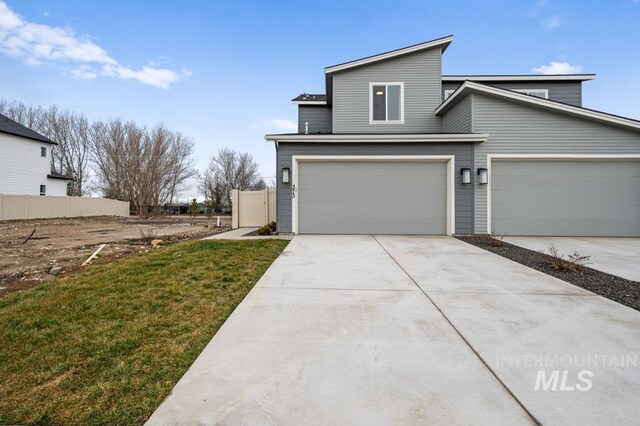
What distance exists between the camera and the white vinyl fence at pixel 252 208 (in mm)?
11562

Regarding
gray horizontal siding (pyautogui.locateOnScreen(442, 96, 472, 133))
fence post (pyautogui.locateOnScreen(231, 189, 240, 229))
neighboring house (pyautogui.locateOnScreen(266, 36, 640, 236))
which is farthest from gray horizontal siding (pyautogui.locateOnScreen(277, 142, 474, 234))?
fence post (pyautogui.locateOnScreen(231, 189, 240, 229))

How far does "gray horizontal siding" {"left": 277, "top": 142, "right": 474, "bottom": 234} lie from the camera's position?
27.0ft

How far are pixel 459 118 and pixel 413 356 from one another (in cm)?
926

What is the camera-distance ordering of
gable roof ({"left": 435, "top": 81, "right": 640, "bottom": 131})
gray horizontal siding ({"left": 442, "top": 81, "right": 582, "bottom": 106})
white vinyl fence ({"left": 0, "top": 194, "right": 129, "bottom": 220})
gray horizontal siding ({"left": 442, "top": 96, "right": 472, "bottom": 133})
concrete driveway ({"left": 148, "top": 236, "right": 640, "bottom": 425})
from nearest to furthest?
concrete driveway ({"left": 148, "top": 236, "right": 640, "bottom": 425}) < gable roof ({"left": 435, "top": 81, "right": 640, "bottom": 131}) < gray horizontal siding ({"left": 442, "top": 96, "right": 472, "bottom": 133}) < gray horizontal siding ({"left": 442, "top": 81, "right": 582, "bottom": 106}) < white vinyl fence ({"left": 0, "top": 194, "right": 129, "bottom": 220})

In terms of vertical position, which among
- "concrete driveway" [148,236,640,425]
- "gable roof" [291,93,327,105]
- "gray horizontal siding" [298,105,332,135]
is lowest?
"concrete driveway" [148,236,640,425]

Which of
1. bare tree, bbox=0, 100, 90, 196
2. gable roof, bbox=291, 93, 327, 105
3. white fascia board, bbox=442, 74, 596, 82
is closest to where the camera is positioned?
white fascia board, bbox=442, 74, 596, 82

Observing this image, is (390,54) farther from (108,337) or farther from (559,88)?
(108,337)

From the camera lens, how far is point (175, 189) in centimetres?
2870

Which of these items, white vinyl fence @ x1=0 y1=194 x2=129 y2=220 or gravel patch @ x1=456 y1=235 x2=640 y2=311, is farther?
white vinyl fence @ x1=0 y1=194 x2=129 y2=220

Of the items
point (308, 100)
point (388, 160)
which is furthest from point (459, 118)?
point (308, 100)

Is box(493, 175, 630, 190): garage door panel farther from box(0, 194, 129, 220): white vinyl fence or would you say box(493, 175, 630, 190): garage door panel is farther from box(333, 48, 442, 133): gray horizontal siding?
box(0, 194, 129, 220): white vinyl fence

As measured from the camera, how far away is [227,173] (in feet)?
113

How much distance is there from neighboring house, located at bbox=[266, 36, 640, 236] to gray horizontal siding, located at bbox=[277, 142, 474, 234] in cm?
3

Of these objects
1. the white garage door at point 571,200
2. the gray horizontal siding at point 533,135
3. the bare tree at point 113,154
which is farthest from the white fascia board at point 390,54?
the bare tree at point 113,154
